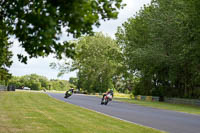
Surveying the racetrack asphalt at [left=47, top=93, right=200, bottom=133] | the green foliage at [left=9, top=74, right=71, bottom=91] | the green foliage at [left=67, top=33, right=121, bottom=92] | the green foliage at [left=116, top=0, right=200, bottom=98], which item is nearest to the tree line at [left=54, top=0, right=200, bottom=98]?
the green foliage at [left=116, top=0, right=200, bottom=98]

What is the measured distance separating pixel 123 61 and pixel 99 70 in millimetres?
25864

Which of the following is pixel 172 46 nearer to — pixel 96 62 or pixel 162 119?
pixel 162 119

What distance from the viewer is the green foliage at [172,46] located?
40.0m

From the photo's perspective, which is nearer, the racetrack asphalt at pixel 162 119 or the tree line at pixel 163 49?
the racetrack asphalt at pixel 162 119

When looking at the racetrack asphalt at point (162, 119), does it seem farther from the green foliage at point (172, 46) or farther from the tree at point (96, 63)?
the tree at point (96, 63)

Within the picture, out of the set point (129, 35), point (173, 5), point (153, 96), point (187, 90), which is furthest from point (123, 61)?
point (173, 5)

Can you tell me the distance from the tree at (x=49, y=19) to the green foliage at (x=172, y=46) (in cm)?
3274

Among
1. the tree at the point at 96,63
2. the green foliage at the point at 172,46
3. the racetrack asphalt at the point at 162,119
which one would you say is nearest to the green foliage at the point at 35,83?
the tree at the point at 96,63

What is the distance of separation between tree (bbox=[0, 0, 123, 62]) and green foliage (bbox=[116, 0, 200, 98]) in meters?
32.7

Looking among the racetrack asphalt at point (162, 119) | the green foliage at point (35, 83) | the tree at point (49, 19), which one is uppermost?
the green foliage at point (35, 83)

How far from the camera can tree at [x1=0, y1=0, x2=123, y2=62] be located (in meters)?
5.37

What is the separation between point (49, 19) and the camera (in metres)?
5.14

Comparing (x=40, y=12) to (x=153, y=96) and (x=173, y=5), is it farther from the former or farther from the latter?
(x=153, y=96)

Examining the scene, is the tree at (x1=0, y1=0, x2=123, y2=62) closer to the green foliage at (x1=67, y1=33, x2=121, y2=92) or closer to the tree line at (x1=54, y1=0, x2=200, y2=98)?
the tree line at (x1=54, y1=0, x2=200, y2=98)
